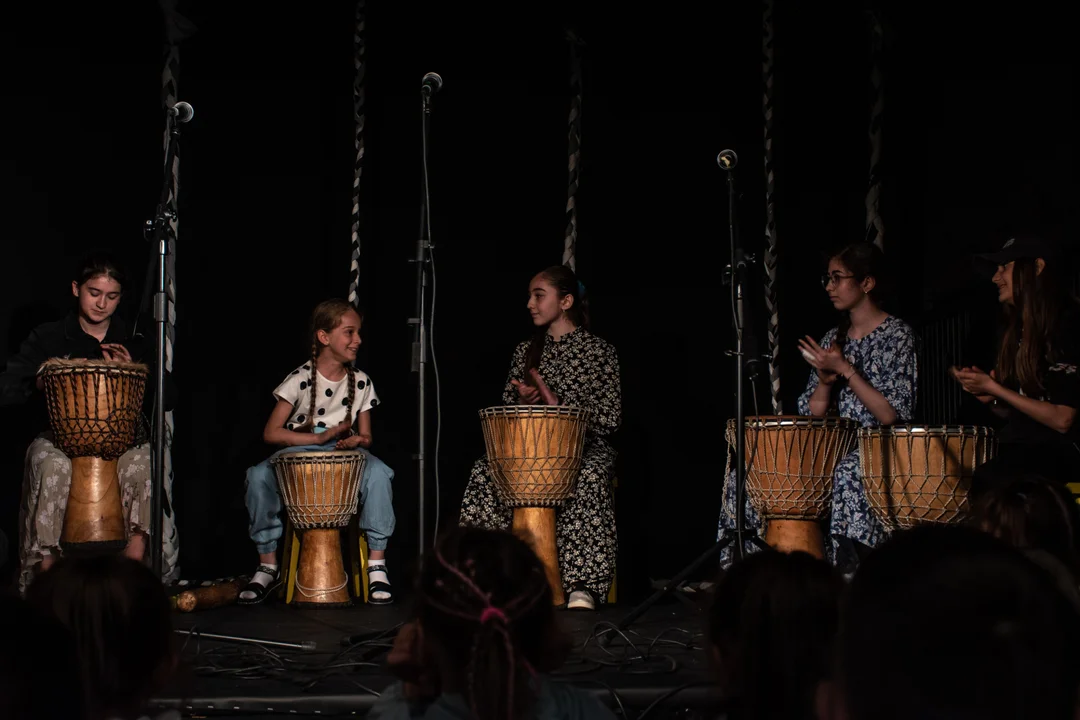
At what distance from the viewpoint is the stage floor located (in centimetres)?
299

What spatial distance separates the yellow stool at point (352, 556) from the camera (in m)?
5.31

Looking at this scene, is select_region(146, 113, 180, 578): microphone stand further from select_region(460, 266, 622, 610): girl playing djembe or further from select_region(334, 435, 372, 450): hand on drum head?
select_region(460, 266, 622, 610): girl playing djembe

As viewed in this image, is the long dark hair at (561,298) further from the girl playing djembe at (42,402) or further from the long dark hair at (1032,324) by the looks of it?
the long dark hair at (1032,324)

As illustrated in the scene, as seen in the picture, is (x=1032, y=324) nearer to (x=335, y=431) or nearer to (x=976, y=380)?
(x=976, y=380)

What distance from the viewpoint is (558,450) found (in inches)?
198

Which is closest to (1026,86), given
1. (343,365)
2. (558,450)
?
(558,450)

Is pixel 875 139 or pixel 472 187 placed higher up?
pixel 875 139

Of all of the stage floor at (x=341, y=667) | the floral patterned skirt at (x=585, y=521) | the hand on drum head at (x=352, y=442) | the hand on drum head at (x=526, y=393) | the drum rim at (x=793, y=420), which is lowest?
the stage floor at (x=341, y=667)

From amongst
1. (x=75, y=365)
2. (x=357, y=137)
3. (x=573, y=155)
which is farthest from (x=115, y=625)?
(x=573, y=155)

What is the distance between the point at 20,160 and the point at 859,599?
18.4 feet

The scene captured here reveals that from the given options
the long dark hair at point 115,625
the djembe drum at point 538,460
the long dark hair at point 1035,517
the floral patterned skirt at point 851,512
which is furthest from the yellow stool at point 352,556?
the long dark hair at point 115,625

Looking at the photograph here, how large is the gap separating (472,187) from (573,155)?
551mm

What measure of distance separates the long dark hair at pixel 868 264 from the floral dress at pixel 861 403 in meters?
0.13

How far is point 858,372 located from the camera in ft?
15.7
